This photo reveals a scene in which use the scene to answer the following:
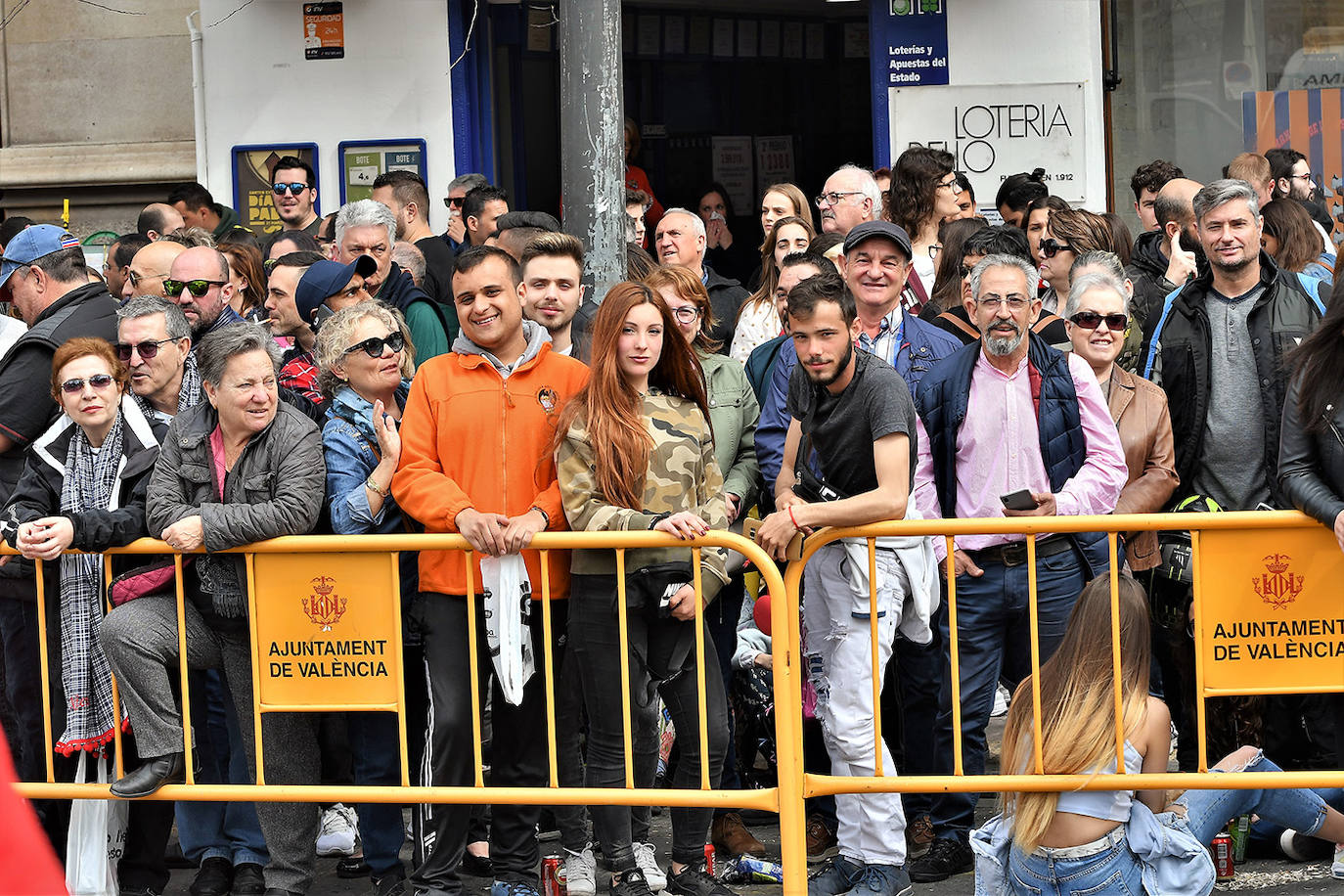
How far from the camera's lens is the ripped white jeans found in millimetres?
5539

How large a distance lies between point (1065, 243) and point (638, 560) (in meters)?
3.15

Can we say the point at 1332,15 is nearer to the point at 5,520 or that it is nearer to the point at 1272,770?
the point at 1272,770

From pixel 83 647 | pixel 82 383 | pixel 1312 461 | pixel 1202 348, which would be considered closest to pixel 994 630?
pixel 1312 461

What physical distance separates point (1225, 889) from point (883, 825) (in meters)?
1.28

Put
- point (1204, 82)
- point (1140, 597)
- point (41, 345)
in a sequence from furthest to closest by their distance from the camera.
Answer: point (1204, 82), point (41, 345), point (1140, 597)

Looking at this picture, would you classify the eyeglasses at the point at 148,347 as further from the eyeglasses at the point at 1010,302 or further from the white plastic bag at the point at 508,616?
the eyeglasses at the point at 1010,302

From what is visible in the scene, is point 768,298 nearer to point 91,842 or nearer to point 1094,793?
point 1094,793

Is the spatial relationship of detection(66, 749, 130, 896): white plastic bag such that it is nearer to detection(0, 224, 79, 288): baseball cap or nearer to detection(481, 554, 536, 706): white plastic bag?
detection(481, 554, 536, 706): white plastic bag

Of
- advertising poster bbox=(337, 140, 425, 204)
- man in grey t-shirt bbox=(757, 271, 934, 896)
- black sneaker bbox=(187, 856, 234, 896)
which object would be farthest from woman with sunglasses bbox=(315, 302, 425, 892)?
advertising poster bbox=(337, 140, 425, 204)

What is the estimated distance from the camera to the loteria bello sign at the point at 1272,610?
16.8 ft

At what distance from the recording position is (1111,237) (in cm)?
791

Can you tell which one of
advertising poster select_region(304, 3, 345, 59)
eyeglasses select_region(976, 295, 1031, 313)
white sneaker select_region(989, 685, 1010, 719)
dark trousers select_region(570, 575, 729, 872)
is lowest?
white sneaker select_region(989, 685, 1010, 719)

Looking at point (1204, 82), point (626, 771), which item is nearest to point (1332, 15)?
point (1204, 82)

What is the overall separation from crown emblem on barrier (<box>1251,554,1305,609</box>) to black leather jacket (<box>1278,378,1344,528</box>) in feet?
0.60
